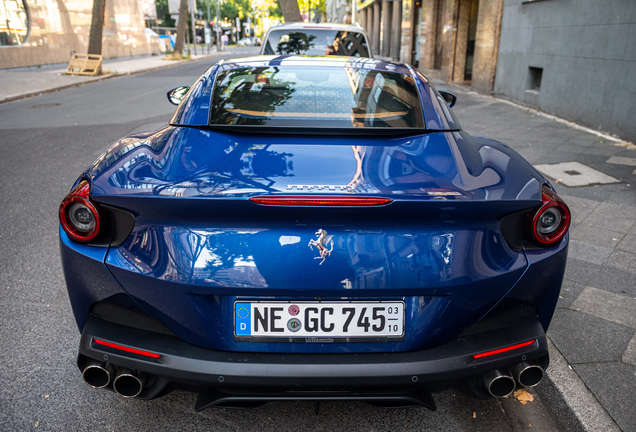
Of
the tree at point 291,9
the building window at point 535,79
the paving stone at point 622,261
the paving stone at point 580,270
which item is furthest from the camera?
the tree at point 291,9

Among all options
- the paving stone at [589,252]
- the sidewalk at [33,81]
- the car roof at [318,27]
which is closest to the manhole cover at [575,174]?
the paving stone at [589,252]

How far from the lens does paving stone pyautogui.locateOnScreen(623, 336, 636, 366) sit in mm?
2551

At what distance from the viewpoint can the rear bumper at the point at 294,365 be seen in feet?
5.57

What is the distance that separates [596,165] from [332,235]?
5.74m

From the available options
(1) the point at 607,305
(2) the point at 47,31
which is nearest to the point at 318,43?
(1) the point at 607,305

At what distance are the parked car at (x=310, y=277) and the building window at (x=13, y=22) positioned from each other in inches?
971

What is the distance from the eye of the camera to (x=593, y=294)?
321 cm

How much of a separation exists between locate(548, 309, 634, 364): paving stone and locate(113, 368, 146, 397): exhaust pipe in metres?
2.03

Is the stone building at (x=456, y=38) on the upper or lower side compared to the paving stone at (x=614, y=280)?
upper

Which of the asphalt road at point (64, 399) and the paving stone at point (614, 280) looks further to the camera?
the paving stone at point (614, 280)

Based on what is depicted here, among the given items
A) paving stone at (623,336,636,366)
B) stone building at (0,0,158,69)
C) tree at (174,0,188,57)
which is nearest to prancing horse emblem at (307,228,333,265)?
paving stone at (623,336,636,366)

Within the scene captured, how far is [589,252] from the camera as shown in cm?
383

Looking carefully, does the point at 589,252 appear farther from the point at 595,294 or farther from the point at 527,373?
the point at 527,373

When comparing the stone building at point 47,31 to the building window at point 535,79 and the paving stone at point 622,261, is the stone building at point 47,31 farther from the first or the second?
the paving stone at point 622,261
